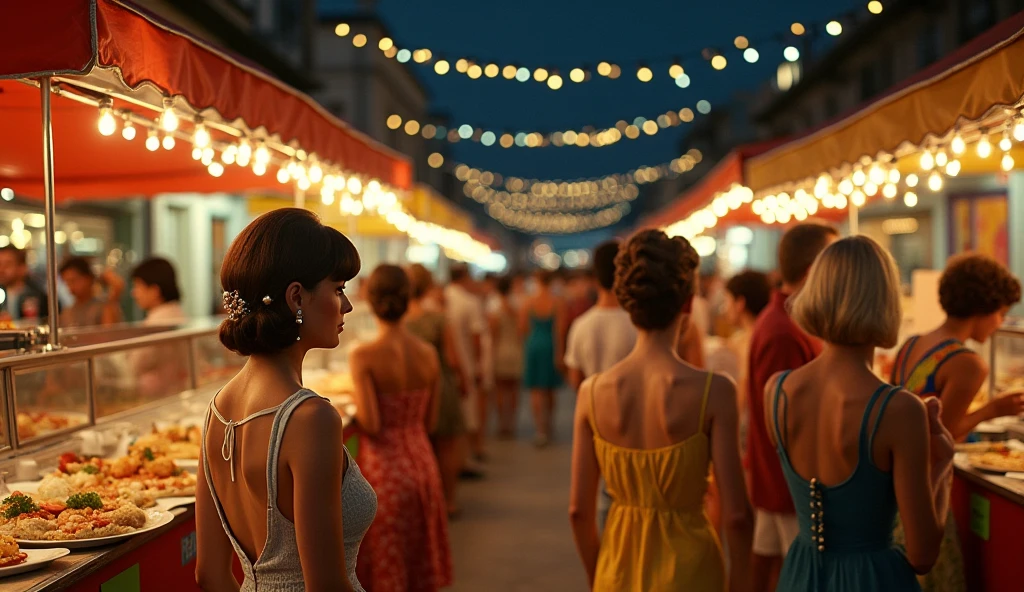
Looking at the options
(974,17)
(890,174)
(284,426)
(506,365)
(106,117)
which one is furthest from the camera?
(974,17)

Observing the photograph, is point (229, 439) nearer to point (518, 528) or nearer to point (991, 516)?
point (991, 516)

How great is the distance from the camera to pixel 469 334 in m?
11.2

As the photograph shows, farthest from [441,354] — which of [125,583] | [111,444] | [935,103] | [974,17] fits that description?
[974,17]

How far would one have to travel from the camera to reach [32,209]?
12.9 metres

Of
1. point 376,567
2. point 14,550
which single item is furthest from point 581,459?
point 376,567

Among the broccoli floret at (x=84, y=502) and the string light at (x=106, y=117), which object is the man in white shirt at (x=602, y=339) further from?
the broccoli floret at (x=84, y=502)

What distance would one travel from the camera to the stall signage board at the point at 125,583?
10.4ft

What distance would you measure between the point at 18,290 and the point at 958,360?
8.52 m

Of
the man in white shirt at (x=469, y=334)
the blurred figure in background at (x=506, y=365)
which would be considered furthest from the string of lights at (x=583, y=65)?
the blurred figure in background at (x=506, y=365)

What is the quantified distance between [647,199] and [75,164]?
299ft

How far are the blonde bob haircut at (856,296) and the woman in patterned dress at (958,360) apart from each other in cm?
127

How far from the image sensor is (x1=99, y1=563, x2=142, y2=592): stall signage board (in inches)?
125

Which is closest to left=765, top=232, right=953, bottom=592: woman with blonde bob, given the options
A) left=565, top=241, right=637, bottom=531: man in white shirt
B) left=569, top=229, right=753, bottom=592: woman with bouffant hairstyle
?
left=569, top=229, right=753, bottom=592: woman with bouffant hairstyle

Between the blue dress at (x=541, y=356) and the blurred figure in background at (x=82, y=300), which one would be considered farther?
the blue dress at (x=541, y=356)
